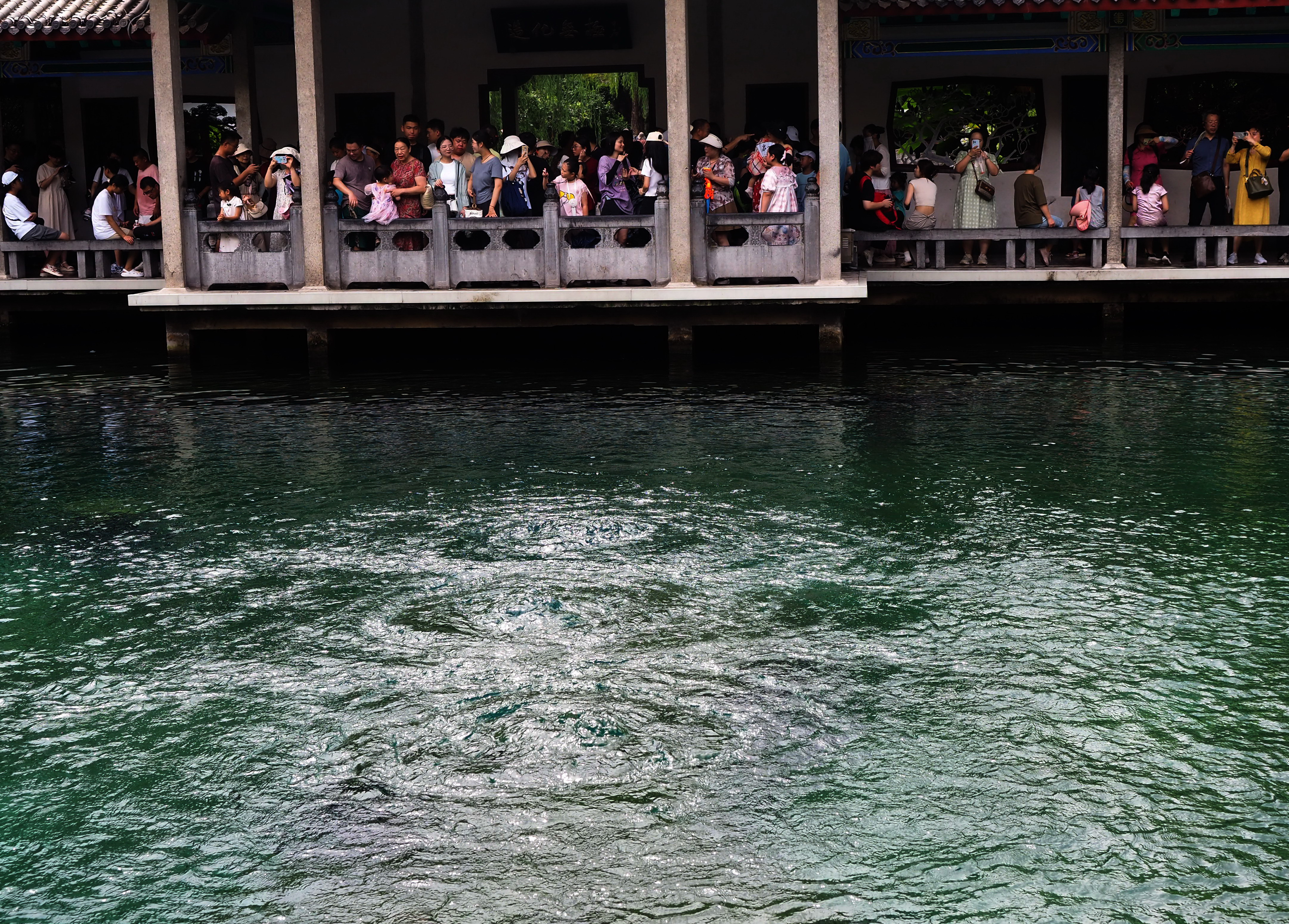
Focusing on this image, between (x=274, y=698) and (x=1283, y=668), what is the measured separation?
3.77 m

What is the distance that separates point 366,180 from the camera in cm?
1478

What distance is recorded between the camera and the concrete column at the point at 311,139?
46.6 ft

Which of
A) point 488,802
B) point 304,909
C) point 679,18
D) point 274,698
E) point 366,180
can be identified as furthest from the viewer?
point 366,180

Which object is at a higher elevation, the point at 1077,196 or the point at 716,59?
the point at 716,59

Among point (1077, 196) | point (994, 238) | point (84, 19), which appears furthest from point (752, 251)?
point (84, 19)

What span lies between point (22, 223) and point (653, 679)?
1361 centimetres

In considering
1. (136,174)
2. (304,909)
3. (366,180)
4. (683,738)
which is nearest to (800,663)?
(683,738)

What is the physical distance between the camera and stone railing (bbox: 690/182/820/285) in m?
13.8

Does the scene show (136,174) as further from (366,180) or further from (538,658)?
(538,658)

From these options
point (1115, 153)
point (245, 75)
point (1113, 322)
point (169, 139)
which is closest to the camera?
point (169, 139)

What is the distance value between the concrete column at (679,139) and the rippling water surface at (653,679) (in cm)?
392

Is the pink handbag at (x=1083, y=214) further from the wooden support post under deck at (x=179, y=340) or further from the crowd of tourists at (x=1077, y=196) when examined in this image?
the wooden support post under deck at (x=179, y=340)

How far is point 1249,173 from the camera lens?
16047mm

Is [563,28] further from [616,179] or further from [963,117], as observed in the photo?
[963,117]
